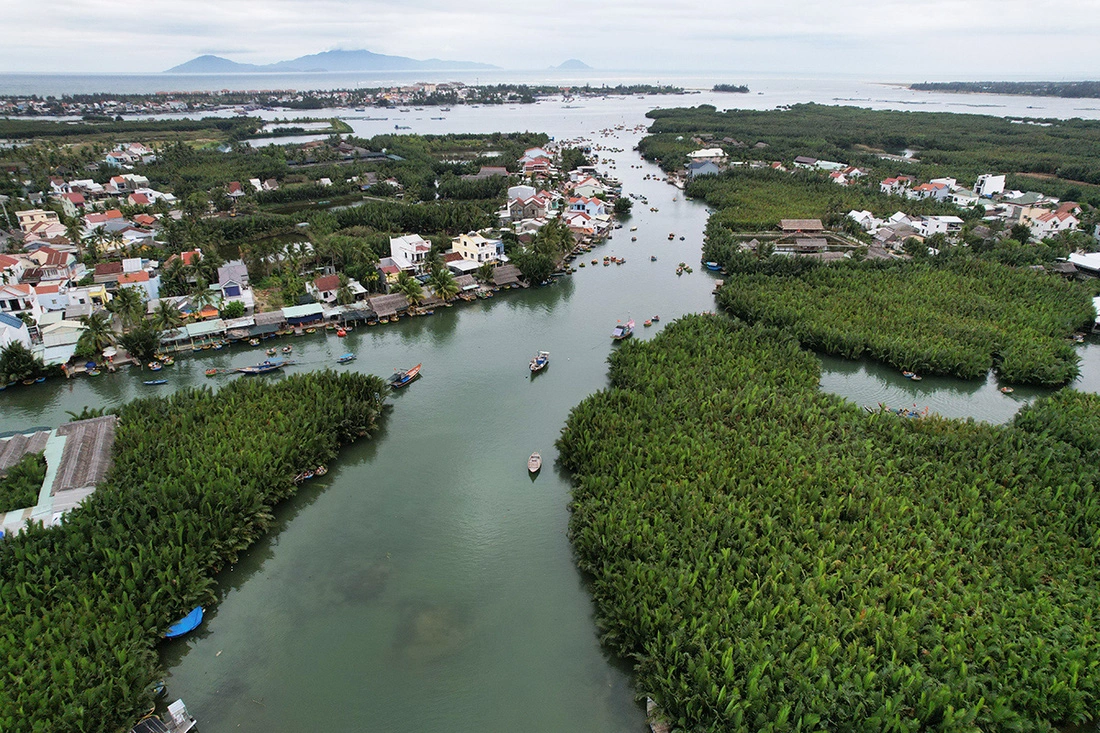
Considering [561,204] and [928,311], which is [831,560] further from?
[561,204]

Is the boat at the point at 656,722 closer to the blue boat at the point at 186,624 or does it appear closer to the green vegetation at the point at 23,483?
the blue boat at the point at 186,624

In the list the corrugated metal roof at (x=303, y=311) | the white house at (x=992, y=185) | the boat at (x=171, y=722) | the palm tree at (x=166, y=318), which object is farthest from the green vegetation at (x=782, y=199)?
the boat at (x=171, y=722)

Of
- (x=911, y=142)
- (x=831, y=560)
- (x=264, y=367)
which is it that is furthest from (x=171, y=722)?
(x=911, y=142)

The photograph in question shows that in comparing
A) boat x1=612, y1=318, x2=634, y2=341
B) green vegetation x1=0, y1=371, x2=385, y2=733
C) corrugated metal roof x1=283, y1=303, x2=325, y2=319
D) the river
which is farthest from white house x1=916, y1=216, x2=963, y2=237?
green vegetation x1=0, y1=371, x2=385, y2=733

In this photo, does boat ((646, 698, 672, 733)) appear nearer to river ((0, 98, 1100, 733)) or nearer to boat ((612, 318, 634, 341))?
river ((0, 98, 1100, 733))

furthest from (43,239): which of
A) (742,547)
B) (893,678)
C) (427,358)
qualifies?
(893,678)

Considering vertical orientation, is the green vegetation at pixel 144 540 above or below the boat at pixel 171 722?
above

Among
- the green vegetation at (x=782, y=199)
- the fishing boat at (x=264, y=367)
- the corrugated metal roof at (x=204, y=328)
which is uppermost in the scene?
the green vegetation at (x=782, y=199)
